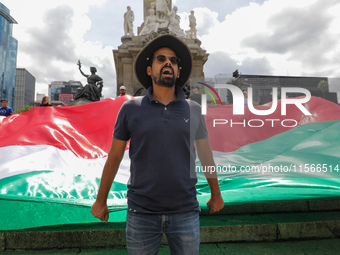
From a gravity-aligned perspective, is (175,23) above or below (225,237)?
above

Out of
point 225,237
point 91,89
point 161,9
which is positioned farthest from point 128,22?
point 225,237

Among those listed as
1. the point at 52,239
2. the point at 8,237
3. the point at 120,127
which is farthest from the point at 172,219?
the point at 8,237

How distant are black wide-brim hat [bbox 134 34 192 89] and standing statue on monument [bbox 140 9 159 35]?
22598 millimetres

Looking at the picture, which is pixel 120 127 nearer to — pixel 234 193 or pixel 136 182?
pixel 136 182

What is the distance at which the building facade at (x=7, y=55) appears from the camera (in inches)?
4014

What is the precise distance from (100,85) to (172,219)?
15.2m

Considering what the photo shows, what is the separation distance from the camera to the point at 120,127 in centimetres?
154

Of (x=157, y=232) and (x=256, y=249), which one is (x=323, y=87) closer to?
(x=256, y=249)

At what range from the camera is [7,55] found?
4341 inches

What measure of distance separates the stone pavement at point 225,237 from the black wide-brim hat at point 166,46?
6.54 ft

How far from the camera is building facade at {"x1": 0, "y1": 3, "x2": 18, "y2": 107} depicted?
102 metres

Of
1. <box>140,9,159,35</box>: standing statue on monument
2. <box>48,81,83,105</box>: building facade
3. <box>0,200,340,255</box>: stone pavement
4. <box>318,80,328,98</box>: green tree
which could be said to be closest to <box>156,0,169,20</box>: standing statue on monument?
<box>140,9,159,35</box>: standing statue on monument

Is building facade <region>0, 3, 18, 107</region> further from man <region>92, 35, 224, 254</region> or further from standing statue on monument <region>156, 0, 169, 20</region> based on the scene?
man <region>92, 35, 224, 254</region>

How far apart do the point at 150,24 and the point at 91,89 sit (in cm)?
1221
